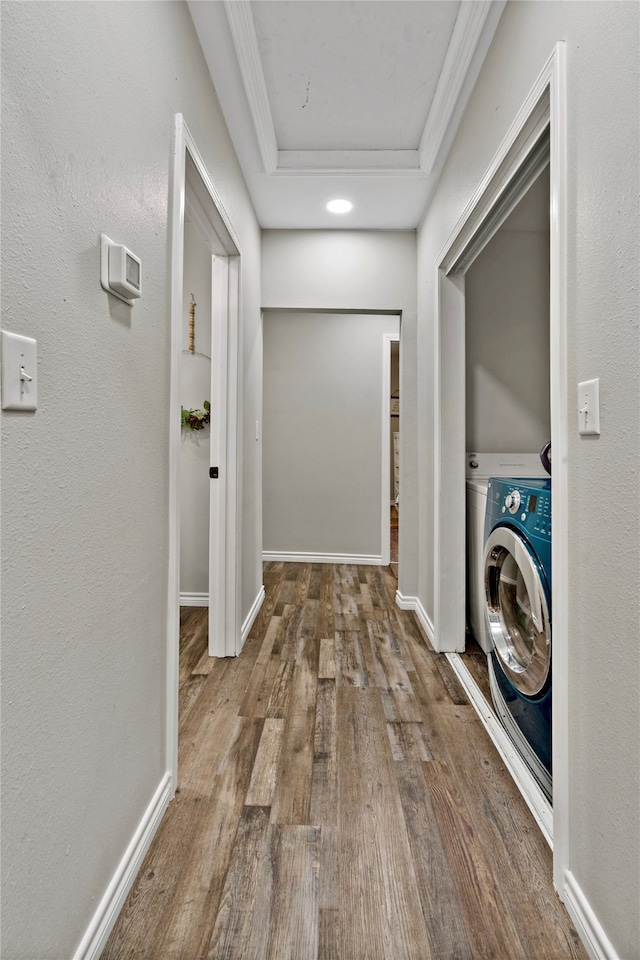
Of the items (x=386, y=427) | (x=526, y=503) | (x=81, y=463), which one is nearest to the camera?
(x=81, y=463)

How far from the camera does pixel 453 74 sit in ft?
6.13

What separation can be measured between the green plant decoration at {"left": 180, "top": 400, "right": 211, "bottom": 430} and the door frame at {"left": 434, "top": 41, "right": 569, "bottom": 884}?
1.55 meters

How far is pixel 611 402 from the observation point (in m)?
0.97

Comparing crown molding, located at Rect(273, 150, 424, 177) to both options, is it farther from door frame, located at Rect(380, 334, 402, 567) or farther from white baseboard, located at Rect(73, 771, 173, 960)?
white baseboard, located at Rect(73, 771, 173, 960)

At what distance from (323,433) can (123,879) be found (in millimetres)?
3634

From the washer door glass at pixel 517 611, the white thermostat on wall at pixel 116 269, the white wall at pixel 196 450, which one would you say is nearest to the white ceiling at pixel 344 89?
the white wall at pixel 196 450

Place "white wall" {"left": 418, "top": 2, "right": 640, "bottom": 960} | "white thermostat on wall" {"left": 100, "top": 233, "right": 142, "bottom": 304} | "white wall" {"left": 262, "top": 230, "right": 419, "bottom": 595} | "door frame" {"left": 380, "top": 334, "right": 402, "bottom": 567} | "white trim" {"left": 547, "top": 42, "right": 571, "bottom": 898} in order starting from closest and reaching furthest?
"white wall" {"left": 418, "top": 2, "right": 640, "bottom": 960}, "white thermostat on wall" {"left": 100, "top": 233, "right": 142, "bottom": 304}, "white trim" {"left": 547, "top": 42, "right": 571, "bottom": 898}, "white wall" {"left": 262, "top": 230, "right": 419, "bottom": 595}, "door frame" {"left": 380, "top": 334, "right": 402, "bottom": 567}

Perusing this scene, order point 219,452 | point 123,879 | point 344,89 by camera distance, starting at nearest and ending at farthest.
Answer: point 123,879 → point 344,89 → point 219,452

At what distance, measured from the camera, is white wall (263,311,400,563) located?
4422mm

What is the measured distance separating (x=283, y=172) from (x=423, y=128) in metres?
0.71

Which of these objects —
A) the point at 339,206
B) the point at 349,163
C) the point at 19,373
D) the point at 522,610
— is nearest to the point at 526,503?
the point at 522,610

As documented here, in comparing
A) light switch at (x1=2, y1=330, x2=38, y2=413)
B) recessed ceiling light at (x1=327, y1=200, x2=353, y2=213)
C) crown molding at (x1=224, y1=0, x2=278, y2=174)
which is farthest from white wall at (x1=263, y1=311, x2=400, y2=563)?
light switch at (x1=2, y1=330, x2=38, y2=413)

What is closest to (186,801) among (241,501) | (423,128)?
(241,501)

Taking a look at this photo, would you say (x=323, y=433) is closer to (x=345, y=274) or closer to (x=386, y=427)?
(x=386, y=427)
